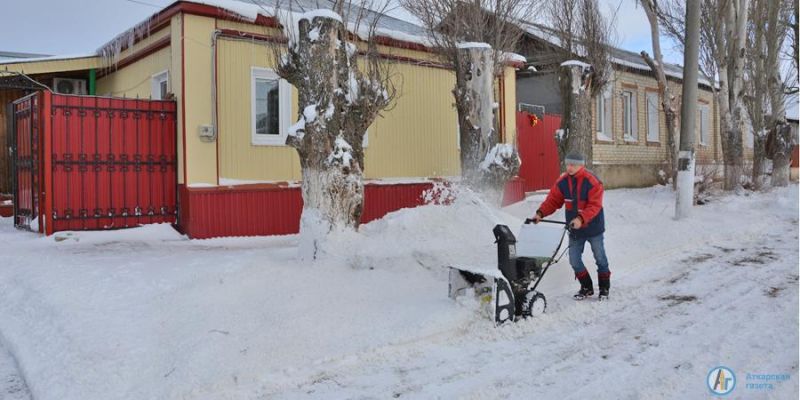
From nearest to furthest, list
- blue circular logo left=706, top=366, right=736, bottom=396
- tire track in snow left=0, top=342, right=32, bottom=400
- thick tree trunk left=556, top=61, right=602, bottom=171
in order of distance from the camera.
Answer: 1. blue circular logo left=706, top=366, right=736, bottom=396
2. tire track in snow left=0, top=342, right=32, bottom=400
3. thick tree trunk left=556, top=61, right=602, bottom=171

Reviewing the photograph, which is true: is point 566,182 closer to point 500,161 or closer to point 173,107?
point 500,161

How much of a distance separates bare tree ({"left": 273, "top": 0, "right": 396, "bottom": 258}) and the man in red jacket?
2.24m

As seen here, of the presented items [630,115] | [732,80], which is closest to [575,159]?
[732,80]

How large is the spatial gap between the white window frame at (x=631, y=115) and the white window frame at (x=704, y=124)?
5534 mm

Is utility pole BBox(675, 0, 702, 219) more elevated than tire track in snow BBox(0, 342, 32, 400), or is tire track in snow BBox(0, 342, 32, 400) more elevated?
utility pole BBox(675, 0, 702, 219)

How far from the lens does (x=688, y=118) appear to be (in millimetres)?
11070

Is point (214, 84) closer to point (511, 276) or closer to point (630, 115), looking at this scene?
point (511, 276)

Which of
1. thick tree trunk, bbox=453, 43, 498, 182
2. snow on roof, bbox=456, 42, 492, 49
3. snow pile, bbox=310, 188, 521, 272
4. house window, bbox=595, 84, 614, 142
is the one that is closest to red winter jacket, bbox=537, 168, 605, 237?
snow pile, bbox=310, 188, 521, 272

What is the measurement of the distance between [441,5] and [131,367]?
716 cm

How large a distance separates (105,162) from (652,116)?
699 inches

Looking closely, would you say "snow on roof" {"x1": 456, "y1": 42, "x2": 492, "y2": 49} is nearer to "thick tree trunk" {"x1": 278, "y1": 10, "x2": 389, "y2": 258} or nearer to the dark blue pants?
"thick tree trunk" {"x1": 278, "y1": 10, "x2": 389, "y2": 258}

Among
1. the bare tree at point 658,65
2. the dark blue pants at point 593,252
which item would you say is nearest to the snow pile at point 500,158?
the dark blue pants at point 593,252

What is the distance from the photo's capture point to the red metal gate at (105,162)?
888cm

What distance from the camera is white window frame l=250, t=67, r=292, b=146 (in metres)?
9.98
